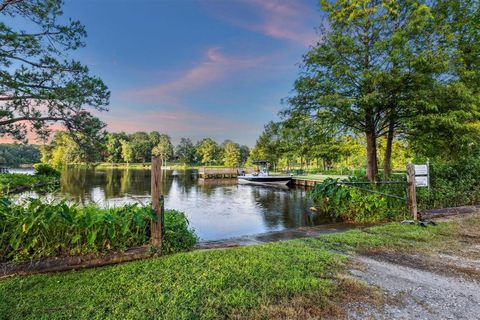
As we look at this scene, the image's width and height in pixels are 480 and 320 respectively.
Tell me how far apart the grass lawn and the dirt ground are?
0.94 feet

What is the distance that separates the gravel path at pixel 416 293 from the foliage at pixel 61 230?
298 cm

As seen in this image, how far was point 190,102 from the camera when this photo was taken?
2475cm

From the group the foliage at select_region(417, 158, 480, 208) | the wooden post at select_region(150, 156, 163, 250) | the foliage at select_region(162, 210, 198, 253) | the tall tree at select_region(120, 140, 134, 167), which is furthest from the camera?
the tall tree at select_region(120, 140, 134, 167)

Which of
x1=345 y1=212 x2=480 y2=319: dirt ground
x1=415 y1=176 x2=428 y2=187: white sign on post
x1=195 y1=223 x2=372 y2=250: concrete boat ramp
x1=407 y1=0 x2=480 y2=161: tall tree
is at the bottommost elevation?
x1=195 y1=223 x2=372 y2=250: concrete boat ramp

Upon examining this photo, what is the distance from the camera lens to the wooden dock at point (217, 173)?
34834 millimetres

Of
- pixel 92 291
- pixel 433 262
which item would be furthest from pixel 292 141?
pixel 92 291

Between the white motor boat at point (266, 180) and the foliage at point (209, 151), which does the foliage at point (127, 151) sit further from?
the white motor boat at point (266, 180)

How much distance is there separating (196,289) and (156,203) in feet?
5.56

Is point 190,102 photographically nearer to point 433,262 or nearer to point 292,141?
point 292,141

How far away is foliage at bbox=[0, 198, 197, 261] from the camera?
3283 mm

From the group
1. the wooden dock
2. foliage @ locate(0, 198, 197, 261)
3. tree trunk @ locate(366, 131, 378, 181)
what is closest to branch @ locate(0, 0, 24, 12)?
foliage @ locate(0, 198, 197, 261)

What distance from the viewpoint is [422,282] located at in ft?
9.98

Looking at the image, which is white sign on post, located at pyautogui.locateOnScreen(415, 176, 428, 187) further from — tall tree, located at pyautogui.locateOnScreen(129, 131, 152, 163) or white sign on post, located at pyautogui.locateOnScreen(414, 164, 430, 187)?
tall tree, located at pyautogui.locateOnScreen(129, 131, 152, 163)

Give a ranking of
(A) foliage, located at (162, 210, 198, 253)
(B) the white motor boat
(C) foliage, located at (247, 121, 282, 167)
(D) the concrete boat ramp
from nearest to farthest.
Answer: (A) foliage, located at (162, 210, 198, 253)
(D) the concrete boat ramp
(B) the white motor boat
(C) foliage, located at (247, 121, 282, 167)
